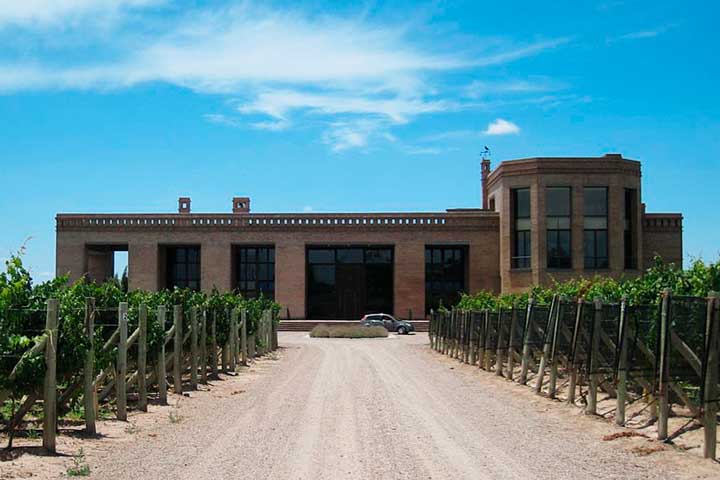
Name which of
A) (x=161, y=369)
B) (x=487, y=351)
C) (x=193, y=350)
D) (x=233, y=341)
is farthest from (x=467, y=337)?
(x=161, y=369)

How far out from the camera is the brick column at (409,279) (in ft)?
207

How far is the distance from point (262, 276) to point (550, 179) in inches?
933

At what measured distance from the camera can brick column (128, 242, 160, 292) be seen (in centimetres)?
6334

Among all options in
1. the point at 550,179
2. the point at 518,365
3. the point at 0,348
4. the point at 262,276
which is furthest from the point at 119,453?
the point at 262,276

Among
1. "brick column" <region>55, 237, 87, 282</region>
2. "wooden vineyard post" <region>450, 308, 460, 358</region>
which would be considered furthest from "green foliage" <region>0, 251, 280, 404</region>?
"brick column" <region>55, 237, 87, 282</region>

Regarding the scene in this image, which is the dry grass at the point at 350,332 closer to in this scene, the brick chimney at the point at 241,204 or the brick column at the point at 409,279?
the brick column at the point at 409,279

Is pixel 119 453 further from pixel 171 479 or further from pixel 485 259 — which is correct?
pixel 485 259

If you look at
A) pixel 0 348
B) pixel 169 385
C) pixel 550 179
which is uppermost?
pixel 550 179

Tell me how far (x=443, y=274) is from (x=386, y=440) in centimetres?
5349

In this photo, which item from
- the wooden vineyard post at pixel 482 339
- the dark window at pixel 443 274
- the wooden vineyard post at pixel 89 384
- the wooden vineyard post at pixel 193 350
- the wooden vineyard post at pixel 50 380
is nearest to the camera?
the wooden vineyard post at pixel 50 380

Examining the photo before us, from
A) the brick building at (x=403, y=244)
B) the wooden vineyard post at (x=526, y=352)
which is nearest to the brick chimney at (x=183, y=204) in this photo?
the brick building at (x=403, y=244)

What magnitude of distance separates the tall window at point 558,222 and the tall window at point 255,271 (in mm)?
21684

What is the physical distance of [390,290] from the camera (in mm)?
65938

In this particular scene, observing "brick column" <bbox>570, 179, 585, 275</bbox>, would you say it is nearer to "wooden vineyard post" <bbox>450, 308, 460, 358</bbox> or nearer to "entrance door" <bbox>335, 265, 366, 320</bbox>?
"entrance door" <bbox>335, 265, 366, 320</bbox>
